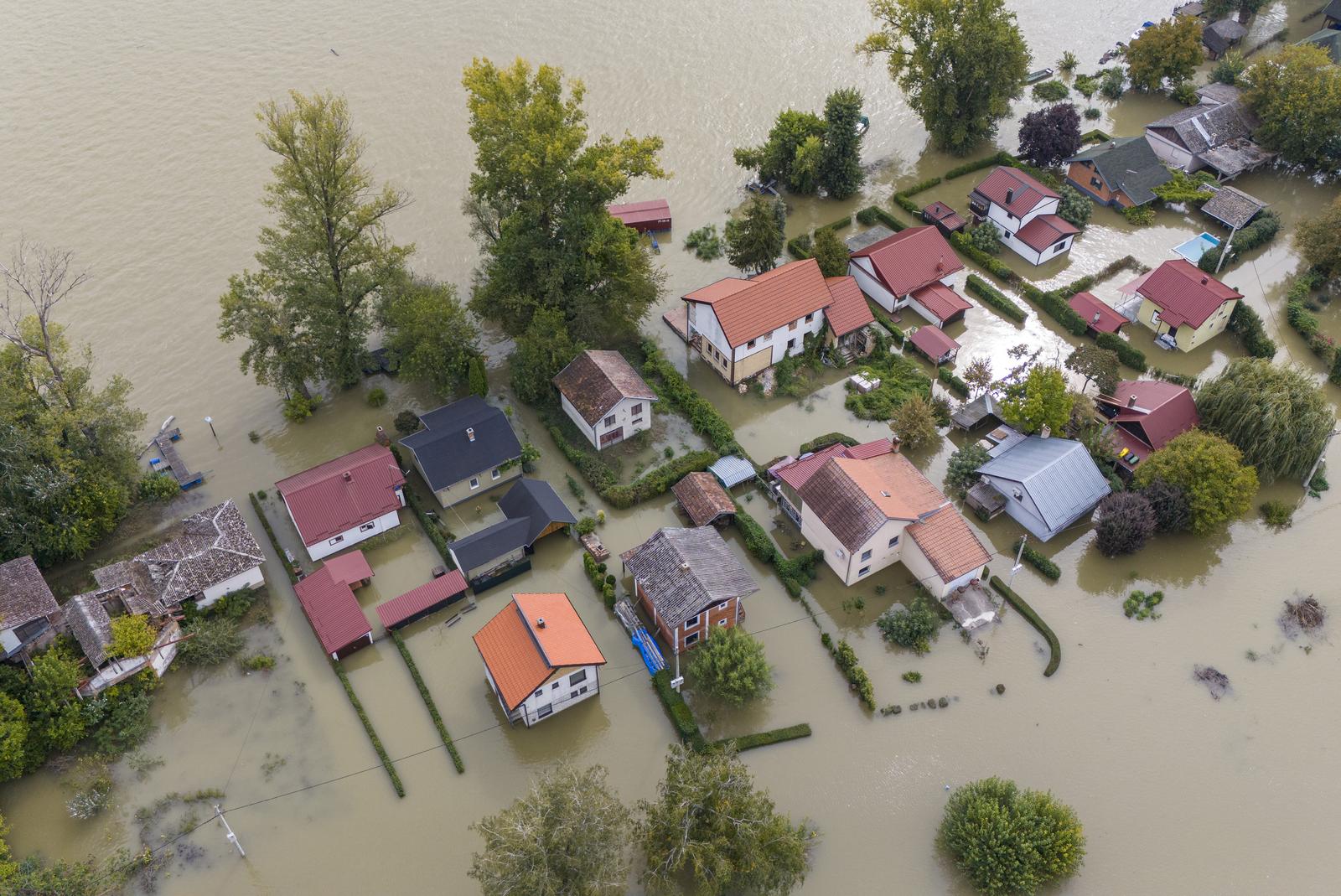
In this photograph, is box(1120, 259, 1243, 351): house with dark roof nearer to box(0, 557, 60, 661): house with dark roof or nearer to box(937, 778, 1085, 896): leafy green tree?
box(937, 778, 1085, 896): leafy green tree

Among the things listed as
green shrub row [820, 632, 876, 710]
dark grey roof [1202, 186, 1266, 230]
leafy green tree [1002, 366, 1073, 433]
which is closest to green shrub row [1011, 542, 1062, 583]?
leafy green tree [1002, 366, 1073, 433]

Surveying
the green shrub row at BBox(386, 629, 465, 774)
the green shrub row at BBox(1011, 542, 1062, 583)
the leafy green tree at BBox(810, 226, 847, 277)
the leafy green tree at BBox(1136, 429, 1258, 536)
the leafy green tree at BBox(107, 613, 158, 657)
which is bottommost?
the green shrub row at BBox(1011, 542, 1062, 583)

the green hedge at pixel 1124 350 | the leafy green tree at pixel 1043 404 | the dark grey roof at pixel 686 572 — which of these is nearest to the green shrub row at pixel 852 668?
the dark grey roof at pixel 686 572

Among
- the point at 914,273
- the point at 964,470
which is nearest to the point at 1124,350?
the point at 914,273

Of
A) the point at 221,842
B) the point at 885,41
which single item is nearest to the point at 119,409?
the point at 221,842

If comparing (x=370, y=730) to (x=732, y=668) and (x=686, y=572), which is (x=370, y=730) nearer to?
(x=686, y=572)

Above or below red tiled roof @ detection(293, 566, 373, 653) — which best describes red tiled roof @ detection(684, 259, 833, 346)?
above

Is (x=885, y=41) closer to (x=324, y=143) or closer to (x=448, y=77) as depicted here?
(x=448, y=77)
